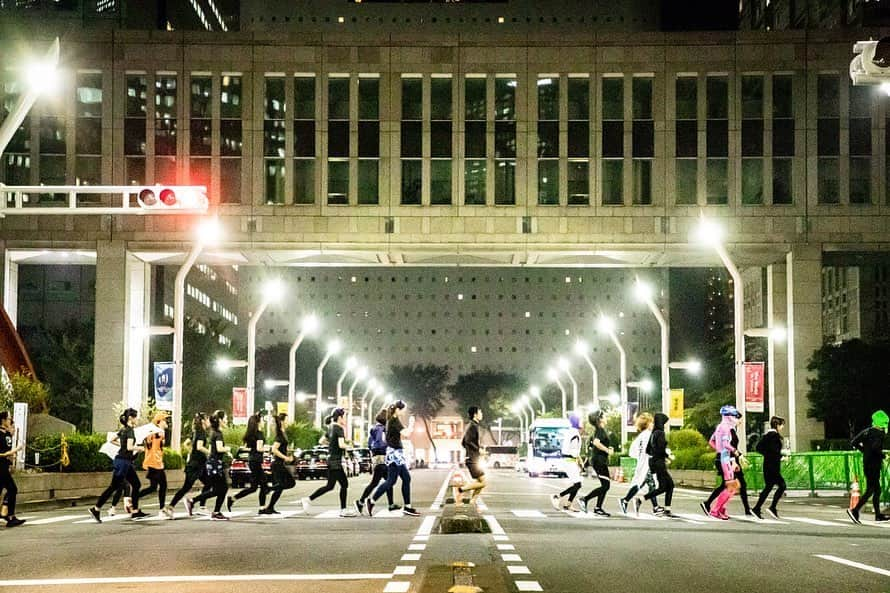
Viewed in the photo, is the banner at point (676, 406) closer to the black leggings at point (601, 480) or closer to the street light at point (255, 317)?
the street light at point (255, 317)

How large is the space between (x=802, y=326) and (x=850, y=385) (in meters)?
12.9

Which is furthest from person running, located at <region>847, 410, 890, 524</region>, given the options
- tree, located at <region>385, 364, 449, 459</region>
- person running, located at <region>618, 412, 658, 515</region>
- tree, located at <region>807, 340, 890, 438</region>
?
tree, located at <region>385, 364, 449, 459</region>

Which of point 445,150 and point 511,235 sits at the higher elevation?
point 445,150

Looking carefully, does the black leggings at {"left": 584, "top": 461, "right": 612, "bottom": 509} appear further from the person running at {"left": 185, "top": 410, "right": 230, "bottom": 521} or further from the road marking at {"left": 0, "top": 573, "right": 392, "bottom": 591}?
the road marking at {"left": 0, "top": 573, "right": 392, "bottom": 591}

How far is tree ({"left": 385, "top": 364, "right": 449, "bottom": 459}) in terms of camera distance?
586ft

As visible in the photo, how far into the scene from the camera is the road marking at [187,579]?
43.2 ft

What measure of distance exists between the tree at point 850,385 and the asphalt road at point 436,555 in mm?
35513

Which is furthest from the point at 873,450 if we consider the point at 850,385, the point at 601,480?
the point at 850,385

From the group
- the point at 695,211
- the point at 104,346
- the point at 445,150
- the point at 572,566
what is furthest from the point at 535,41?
the point at 572,566

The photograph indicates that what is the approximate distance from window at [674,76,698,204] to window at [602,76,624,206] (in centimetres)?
225

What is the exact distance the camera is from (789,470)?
4106 centimetres

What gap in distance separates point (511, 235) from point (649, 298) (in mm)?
6038

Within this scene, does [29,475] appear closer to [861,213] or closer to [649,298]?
[649,298]

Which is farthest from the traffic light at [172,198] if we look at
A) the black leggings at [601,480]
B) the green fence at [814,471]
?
the green fence at [814,471]
